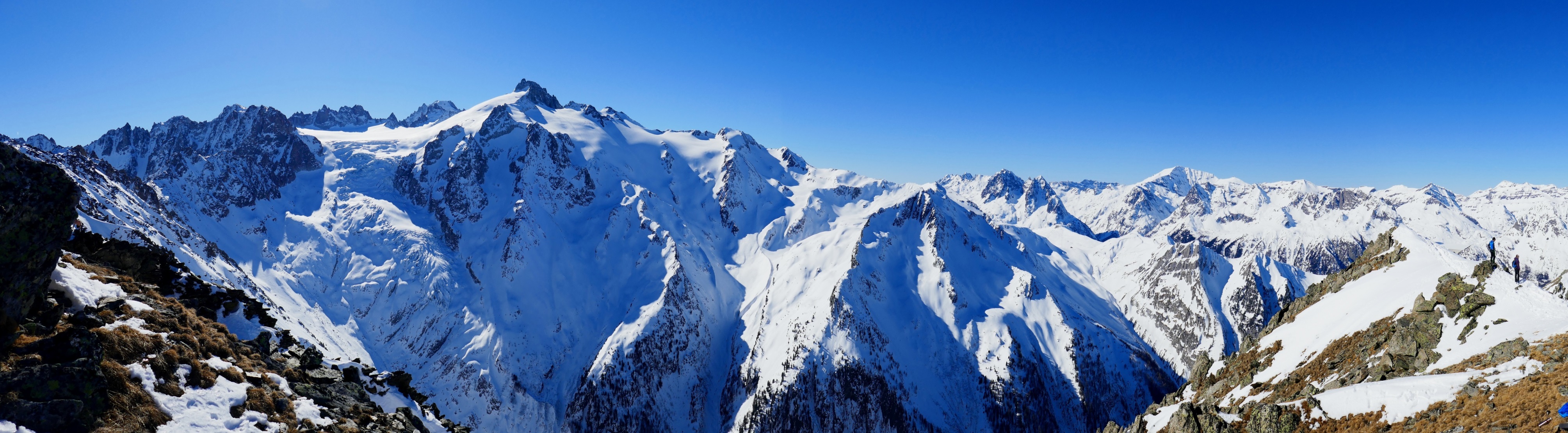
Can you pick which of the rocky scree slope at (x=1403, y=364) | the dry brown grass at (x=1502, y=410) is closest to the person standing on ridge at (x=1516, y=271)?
the rocky scree slope at (x=1403, y=364)

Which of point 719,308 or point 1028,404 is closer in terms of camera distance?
point 1028,404

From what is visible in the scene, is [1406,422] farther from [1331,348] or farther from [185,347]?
[185,347]

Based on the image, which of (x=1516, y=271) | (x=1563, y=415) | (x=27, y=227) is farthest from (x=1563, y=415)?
(x=27, y=227)

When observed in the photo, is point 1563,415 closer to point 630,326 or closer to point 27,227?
point 27,227

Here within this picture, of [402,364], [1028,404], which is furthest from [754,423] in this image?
[402,364]

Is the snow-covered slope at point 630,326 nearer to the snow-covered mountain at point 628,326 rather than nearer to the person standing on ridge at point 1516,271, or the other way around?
the snow-covered mountain at point 628,326

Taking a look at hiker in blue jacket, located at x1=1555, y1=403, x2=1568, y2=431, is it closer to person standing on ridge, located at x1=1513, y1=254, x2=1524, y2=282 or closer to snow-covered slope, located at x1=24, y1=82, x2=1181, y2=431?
person standing on ridge, located at x1=1513, y1=254, x2=1524, y2=282

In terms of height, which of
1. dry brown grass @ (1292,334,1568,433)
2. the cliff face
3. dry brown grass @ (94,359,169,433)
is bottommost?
dry brown grass @ (1292,334,1568,433)

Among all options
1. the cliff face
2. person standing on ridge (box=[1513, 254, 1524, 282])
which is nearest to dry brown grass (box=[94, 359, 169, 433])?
the cliff face
